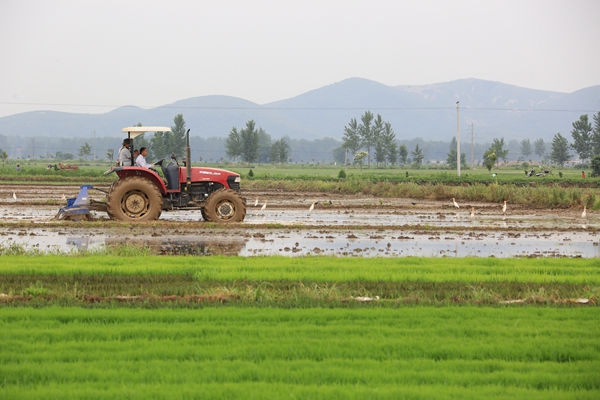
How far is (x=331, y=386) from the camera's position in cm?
656

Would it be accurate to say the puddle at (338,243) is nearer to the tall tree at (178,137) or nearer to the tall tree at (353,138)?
the tall tree at (178,137)

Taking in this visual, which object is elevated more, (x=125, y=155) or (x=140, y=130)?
(x=140, y=130)

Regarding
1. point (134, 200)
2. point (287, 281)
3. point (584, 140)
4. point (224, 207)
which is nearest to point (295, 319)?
point (287, 281)

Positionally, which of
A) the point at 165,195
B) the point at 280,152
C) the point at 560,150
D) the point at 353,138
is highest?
the point at 353,138

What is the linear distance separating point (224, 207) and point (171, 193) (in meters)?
1.71

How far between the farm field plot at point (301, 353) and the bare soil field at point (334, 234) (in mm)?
6823

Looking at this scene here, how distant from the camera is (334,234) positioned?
68.2ft

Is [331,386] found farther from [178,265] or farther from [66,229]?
[66,229]

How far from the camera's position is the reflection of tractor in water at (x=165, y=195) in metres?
21.5

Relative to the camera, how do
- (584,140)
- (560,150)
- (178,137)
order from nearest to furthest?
(178,137)
(560,150)
(584,140)

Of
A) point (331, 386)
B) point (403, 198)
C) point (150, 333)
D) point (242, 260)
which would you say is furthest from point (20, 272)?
point (403, 198)

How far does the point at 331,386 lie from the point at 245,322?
2668mm

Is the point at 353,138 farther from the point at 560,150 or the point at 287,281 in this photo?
the point at 287,281

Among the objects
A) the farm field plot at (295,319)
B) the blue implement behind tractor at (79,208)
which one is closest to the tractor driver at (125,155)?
the blue implement behind tractor at (79,208)
